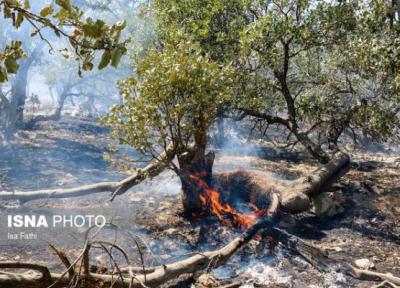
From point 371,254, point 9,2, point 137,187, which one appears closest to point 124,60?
point 137,187

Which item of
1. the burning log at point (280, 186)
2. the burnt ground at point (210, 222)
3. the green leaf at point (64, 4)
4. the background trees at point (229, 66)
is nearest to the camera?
the green leaf at point (64, 4)

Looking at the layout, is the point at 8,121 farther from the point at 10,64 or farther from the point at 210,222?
the point at 10,64

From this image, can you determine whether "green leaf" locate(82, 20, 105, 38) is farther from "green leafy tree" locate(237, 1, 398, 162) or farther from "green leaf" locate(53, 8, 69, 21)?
"green leafy tree" locate(237, 1, 398, 162)

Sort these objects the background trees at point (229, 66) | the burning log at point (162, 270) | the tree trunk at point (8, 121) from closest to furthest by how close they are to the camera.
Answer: the burning log at point (162, 270), the background trees at point (229, 66), the tree trunk at point (8, 121)

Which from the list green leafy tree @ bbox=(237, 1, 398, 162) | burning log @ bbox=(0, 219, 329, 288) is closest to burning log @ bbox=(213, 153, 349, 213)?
burning log @ bbox=(0, 219, 329, 288)

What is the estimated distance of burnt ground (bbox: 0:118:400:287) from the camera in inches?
237

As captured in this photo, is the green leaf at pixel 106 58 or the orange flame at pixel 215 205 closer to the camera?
the green leaf at pixel 106 58

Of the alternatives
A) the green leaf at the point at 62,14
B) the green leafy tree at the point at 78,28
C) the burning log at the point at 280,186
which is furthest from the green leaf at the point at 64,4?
the burning log at the point at 280,186

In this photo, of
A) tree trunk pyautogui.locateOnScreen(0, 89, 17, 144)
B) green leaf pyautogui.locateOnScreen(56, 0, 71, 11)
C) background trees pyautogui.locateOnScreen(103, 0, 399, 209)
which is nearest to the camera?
green leaf pyautogui.locateOnScreen(56, 0, 71, 11)

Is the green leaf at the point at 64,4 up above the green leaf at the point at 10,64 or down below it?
above

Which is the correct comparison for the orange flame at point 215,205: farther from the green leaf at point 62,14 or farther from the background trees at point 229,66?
the green leaf at point 62,14

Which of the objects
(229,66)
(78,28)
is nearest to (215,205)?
(229,66)

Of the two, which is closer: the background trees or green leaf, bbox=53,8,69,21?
green leaf, bbox=53,8,69,21

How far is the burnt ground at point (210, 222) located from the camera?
6.02 metres
